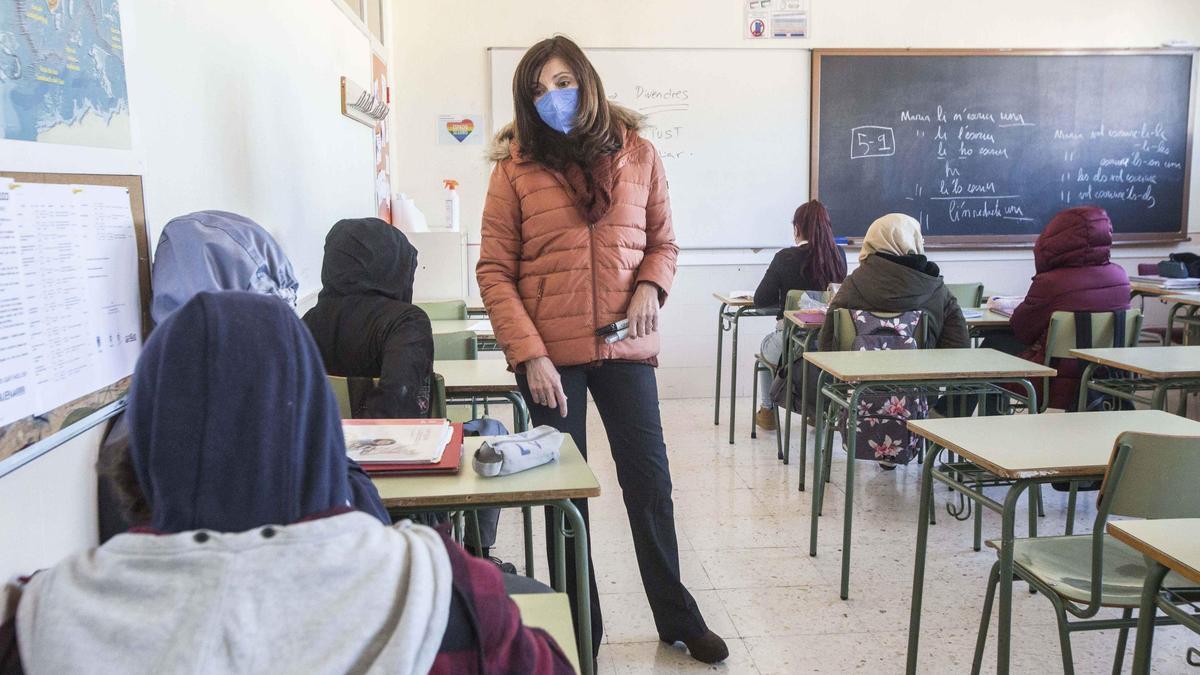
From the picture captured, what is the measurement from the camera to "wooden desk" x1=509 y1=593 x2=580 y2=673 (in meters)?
1.14

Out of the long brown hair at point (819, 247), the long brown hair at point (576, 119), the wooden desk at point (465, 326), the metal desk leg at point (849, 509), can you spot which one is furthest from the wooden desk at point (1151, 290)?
the long brown hair at point (576, 119)

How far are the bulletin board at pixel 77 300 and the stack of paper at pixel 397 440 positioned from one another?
40cm

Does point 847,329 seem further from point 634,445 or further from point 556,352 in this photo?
point 556,352

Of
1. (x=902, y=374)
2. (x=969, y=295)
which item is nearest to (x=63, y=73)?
(x=902, y=374)

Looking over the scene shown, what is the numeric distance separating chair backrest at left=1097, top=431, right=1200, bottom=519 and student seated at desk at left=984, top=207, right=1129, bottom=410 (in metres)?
1.85

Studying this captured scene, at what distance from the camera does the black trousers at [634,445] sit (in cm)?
203

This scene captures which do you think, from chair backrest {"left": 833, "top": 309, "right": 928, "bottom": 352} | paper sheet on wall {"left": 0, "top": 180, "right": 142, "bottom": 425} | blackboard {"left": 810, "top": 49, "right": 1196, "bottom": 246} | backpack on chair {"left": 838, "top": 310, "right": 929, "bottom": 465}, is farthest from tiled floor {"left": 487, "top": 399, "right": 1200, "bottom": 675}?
blackboard {"left": 810, "top": 49, "right": 1196, "bottom": 246}

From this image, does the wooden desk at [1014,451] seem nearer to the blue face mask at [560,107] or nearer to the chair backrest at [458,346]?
the blue face mask at [560,107]

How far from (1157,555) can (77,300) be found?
1692 mm

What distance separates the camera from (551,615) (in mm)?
1209

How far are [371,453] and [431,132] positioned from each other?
13.0 feet

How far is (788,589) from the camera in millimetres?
2666

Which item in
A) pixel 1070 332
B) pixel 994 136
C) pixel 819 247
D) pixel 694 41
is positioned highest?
pixel 694 41

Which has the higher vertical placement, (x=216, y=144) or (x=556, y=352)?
(x=216, y=144)
